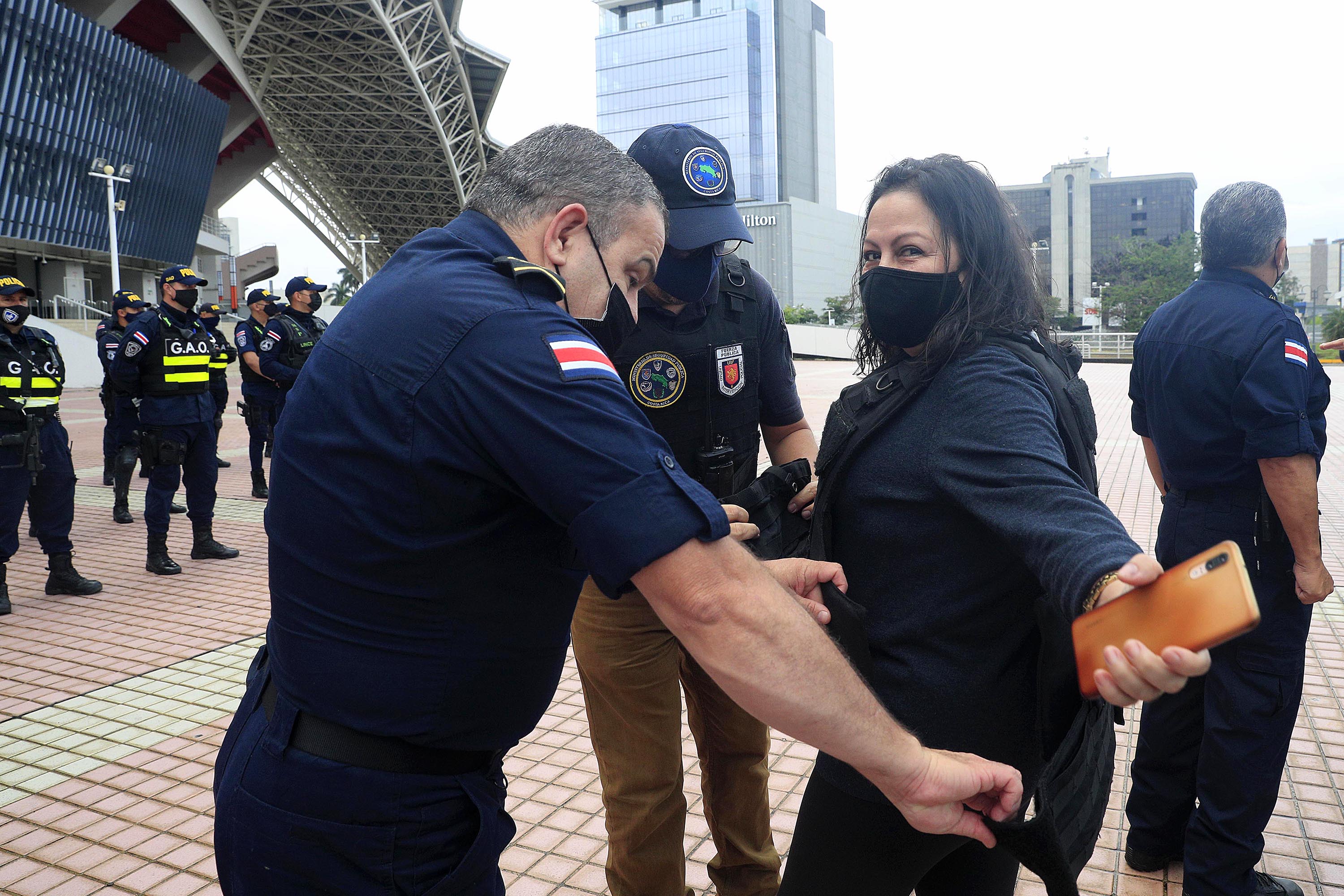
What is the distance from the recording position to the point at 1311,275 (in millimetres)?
103750

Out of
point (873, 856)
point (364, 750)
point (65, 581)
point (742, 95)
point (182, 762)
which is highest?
point (742, 95)

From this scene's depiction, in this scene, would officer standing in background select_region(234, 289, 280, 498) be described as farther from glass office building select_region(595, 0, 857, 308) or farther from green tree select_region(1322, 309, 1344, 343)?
glass office building select_region(595, 0, 857, 308)

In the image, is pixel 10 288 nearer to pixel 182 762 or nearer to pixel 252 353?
pixel 252 353

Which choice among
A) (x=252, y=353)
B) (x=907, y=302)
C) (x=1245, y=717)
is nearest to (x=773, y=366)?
(x=907, y=302)

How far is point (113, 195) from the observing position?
1163 inches

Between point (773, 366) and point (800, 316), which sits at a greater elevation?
point (800, 316)

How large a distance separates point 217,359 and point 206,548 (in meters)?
3.48

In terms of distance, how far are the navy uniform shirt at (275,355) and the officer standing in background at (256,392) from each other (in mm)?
223

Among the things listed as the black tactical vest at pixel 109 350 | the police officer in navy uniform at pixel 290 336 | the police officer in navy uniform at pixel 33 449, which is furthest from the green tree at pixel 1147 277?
the police officer in navy uniform at pixel 33 449

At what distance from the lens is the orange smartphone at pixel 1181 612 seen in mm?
976

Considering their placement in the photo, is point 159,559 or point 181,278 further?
point 181,278

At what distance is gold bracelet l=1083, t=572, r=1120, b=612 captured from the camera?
1.26 meters

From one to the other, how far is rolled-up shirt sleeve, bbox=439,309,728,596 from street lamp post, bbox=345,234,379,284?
5998 centimetres

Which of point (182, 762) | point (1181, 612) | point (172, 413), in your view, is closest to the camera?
point (1181, 612)
